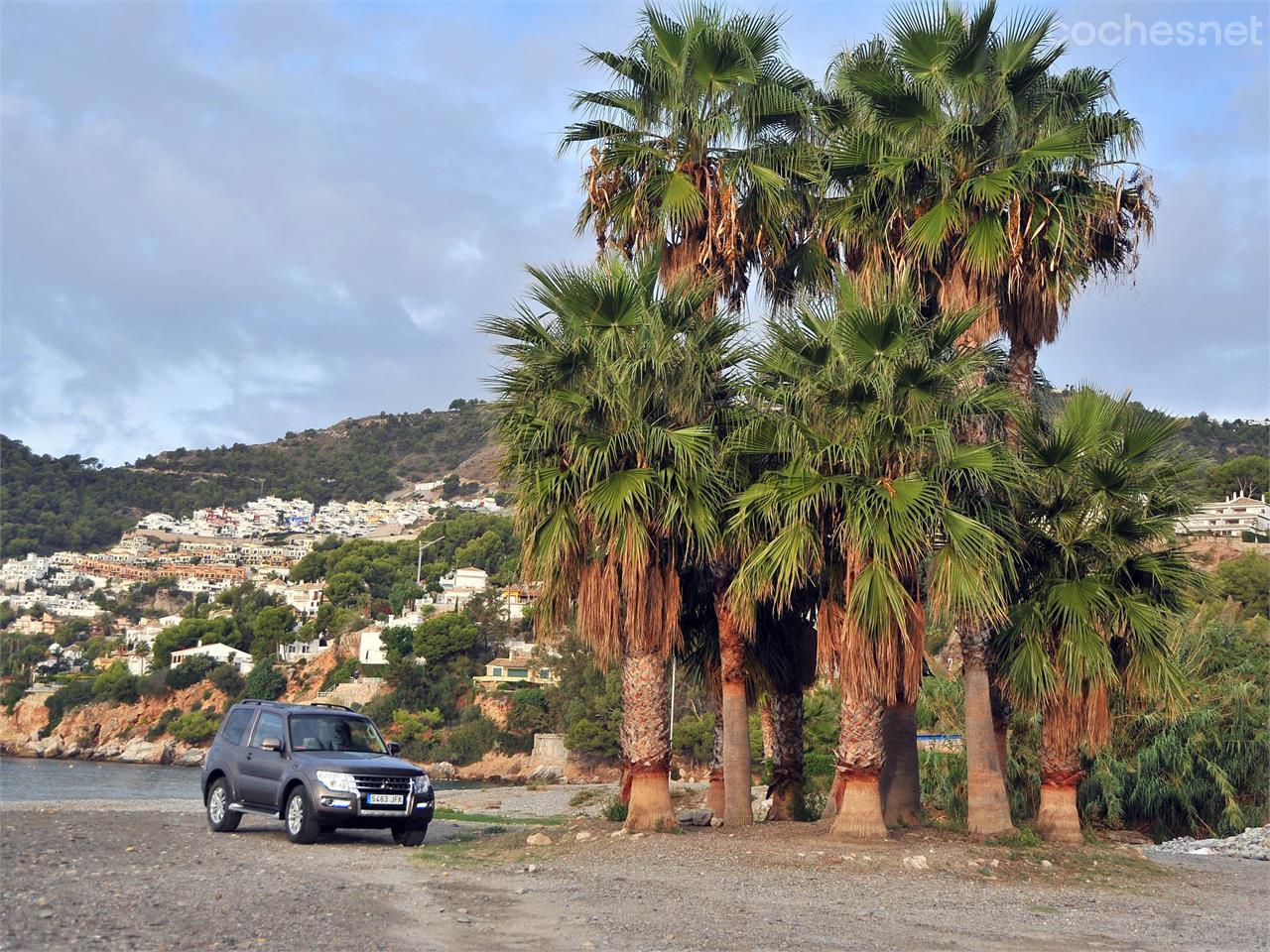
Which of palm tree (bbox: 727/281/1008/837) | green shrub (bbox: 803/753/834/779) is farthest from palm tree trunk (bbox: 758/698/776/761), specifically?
green shrub (bbox: 803/753/834/779)

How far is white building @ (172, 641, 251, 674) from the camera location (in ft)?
392

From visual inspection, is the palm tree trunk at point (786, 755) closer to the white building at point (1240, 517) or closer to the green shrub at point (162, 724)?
the white building at point (1240, 517)

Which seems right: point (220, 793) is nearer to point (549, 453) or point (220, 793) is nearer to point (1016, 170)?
point (549, 453)

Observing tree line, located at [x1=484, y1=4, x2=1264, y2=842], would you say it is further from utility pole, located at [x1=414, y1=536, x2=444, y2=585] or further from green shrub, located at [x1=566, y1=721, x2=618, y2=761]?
utility pole, located at [x1=414, y1=536, x2=444, y2=585]

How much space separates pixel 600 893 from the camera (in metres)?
12.5

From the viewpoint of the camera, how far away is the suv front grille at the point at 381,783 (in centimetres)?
Result: 1648

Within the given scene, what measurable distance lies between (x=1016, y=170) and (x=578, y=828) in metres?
12.2

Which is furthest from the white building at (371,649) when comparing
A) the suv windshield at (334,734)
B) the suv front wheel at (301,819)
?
the suv front wheel at (301,819)

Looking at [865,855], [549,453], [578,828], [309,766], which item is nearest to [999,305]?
[549,453]

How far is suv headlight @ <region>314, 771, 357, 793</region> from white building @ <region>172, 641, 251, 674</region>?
10917 cm

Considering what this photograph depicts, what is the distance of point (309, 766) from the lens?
16.5 m

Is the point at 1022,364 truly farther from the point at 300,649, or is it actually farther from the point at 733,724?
the point at 300,649

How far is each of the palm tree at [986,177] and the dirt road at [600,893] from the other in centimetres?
829

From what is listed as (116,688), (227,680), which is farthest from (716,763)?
(116,688)
